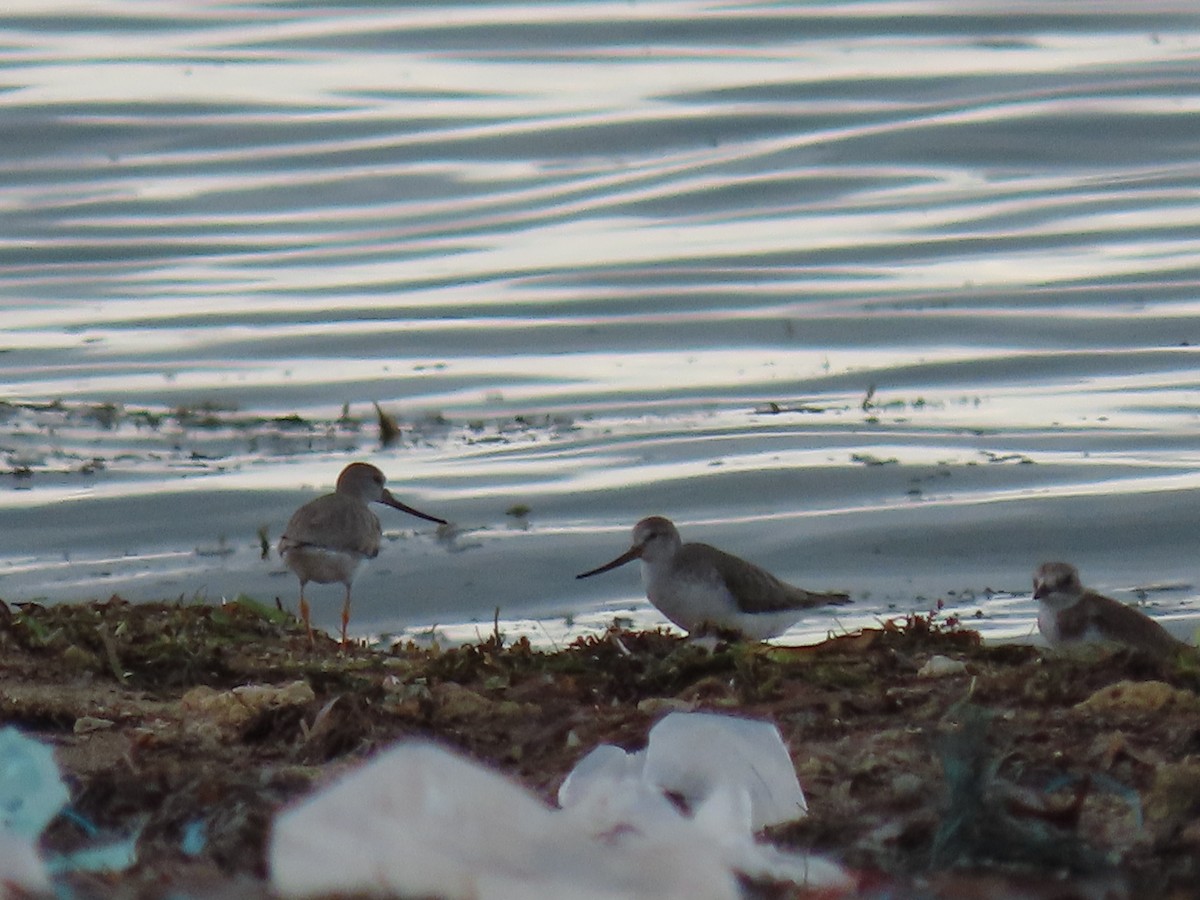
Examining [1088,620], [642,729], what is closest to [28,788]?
[642,729]

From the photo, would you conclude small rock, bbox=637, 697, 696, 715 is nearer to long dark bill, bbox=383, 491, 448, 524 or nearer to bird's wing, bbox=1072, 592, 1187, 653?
bird's wing, bbox=1072, 592, 1187, 653

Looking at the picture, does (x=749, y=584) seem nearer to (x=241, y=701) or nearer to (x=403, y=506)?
(x=403, y=506)

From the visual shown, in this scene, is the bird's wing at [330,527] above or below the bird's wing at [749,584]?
above

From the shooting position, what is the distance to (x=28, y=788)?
12.9 ft

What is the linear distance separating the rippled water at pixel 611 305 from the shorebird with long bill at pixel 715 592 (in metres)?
0.85

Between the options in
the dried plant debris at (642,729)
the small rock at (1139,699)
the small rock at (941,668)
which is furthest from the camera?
the small rock at (941,668)

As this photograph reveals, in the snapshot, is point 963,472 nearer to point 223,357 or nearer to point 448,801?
point 223,357

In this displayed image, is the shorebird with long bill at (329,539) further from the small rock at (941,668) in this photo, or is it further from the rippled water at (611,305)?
the small rock at (941,668)

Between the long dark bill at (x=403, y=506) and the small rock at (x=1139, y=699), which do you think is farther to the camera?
the long dark bill at (x=403, y=506)

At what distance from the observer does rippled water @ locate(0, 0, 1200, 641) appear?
41.7ft

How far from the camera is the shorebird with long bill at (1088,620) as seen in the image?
24.4 ft

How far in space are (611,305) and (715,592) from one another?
9.81 metres

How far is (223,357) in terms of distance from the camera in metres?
17.2

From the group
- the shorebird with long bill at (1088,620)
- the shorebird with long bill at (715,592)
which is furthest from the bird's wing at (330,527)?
the shorebird with long bill at (1088,620)
